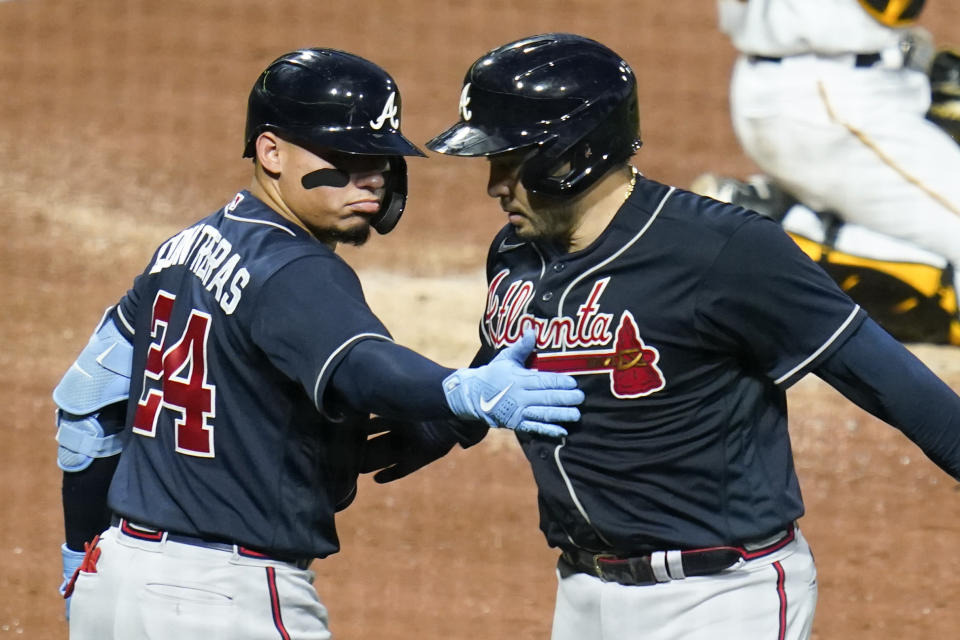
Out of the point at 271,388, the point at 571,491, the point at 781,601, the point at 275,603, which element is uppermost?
the point at 271,388

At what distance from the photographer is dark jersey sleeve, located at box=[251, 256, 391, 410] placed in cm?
248

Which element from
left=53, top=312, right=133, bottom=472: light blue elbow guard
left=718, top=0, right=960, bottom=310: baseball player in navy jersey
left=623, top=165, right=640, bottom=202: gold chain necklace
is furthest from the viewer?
left=718, top=0, right=960, bottom=310: baseball player in navy jersey

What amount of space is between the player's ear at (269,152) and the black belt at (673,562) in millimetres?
979

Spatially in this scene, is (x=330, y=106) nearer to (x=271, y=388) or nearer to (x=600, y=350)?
(x=271, y=388)

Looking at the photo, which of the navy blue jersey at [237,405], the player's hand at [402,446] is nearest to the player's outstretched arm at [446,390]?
the navy blue jersey at [237,405]

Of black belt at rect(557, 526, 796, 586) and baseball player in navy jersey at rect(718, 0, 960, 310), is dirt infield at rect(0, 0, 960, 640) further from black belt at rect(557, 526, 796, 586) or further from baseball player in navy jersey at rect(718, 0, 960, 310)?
black belt at rect(557, 526, 796, 586)

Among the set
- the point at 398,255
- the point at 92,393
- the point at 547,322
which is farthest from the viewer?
the point at 398,255

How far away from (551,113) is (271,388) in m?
0.74

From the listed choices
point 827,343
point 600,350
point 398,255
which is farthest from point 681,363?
point 398,255

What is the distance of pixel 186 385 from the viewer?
2.73 metres

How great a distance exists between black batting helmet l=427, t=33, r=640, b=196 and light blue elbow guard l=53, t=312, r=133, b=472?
853 mm

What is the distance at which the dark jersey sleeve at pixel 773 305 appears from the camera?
257 cm

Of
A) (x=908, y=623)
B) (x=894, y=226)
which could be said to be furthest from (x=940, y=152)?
(x=908, y=623)

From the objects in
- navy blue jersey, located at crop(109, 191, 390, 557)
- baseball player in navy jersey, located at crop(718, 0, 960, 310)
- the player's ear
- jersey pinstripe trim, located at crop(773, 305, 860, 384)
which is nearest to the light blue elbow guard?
navy blue jersey, located at crop(109, 191, 390, 557)
